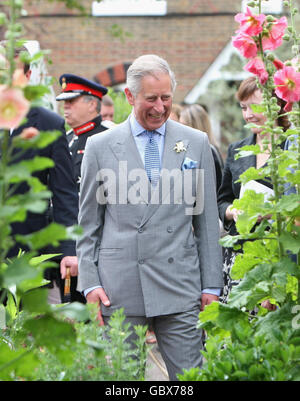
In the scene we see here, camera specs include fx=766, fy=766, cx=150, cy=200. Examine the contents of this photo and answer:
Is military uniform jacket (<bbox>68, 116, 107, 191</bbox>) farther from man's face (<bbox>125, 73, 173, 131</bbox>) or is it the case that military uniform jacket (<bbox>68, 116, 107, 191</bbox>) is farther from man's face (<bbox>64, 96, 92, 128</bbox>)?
man's face (<bbox>125, 73, 173, 131</bbox>)

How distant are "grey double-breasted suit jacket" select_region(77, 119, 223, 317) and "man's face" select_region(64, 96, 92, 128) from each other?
236 cm

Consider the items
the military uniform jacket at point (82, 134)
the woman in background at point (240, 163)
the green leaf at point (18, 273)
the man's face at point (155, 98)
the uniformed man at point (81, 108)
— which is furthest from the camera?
the uniformed man at point (81, 108)

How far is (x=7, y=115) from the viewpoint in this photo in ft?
5.17

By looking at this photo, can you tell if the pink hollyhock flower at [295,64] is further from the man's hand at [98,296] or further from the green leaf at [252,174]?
the man's hand at [98,296]

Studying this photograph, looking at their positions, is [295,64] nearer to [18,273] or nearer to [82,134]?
[18,273]

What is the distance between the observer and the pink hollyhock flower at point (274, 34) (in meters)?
2.28

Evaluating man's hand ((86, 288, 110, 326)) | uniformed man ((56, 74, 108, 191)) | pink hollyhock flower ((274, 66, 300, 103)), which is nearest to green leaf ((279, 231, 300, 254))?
pink hollyhock flower ((274, 66, 300, 103))

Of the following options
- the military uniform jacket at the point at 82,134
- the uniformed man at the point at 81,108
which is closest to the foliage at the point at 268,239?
the military uniform jacket at the point at 82,134

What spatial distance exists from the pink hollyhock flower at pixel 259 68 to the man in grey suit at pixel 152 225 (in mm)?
870
